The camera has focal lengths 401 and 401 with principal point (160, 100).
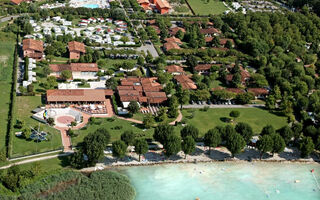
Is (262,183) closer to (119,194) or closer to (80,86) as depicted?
(119,194)

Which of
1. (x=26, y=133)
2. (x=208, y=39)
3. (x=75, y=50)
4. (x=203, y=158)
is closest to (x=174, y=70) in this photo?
(x=75, y=50)

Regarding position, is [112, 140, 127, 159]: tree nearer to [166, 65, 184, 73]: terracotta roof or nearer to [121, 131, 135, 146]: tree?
[121, 131, 135, 146]: tree

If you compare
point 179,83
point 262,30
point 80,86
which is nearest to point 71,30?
point 80,86

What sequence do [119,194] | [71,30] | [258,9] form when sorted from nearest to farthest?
[119,194], [71,30], [258,9]

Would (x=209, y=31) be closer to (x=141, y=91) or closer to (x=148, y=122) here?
(x=141, y=91)

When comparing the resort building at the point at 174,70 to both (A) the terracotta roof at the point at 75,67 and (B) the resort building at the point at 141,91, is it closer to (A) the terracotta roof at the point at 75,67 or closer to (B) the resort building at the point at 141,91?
(B) the resort building at the point at 141,91

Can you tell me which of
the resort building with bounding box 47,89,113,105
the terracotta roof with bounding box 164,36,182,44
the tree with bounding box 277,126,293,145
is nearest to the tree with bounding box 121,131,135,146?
the resort building with bounding box 47,89,113,105
